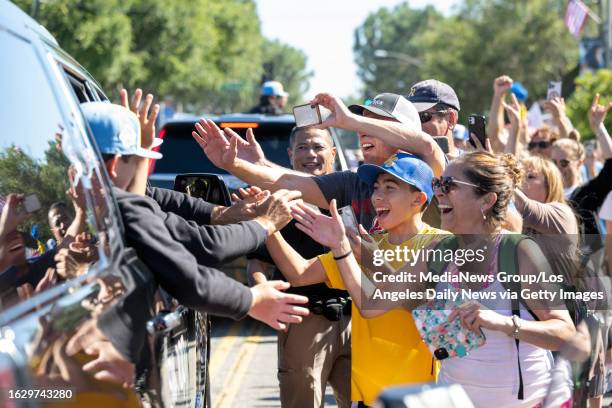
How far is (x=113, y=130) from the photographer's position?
137 inches

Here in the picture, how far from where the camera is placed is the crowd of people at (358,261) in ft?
9.95

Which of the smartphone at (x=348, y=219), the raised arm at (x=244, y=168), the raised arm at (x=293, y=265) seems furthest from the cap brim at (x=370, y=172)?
the raised arm at (x=244, y=168)

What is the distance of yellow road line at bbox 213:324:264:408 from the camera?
7.93 metres

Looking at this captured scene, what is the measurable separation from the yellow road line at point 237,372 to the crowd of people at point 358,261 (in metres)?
2.51

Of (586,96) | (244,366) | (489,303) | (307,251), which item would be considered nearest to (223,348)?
(244,366)

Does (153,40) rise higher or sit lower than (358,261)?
higher

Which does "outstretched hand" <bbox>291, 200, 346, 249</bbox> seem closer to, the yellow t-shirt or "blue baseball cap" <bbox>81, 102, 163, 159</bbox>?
the yellow t-shirt

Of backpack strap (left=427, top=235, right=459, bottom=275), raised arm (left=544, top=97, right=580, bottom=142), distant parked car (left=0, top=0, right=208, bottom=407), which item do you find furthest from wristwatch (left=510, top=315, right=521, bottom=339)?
raised arm (left=544, top=97, right=580, bottom=142)

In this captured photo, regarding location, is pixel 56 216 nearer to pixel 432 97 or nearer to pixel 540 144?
pixel 432 97

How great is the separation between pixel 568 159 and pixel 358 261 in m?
5.09

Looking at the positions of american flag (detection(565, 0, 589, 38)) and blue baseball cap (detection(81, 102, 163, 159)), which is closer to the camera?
blue baseball cap (detection(81, 102, 163, 159))

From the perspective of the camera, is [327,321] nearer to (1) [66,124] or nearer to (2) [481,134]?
(2) [481,134]

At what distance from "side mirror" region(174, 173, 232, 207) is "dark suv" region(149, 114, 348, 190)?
14.8 feet

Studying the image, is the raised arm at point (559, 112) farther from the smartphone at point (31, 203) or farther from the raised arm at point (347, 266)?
the smartphone at point (31, 203)
